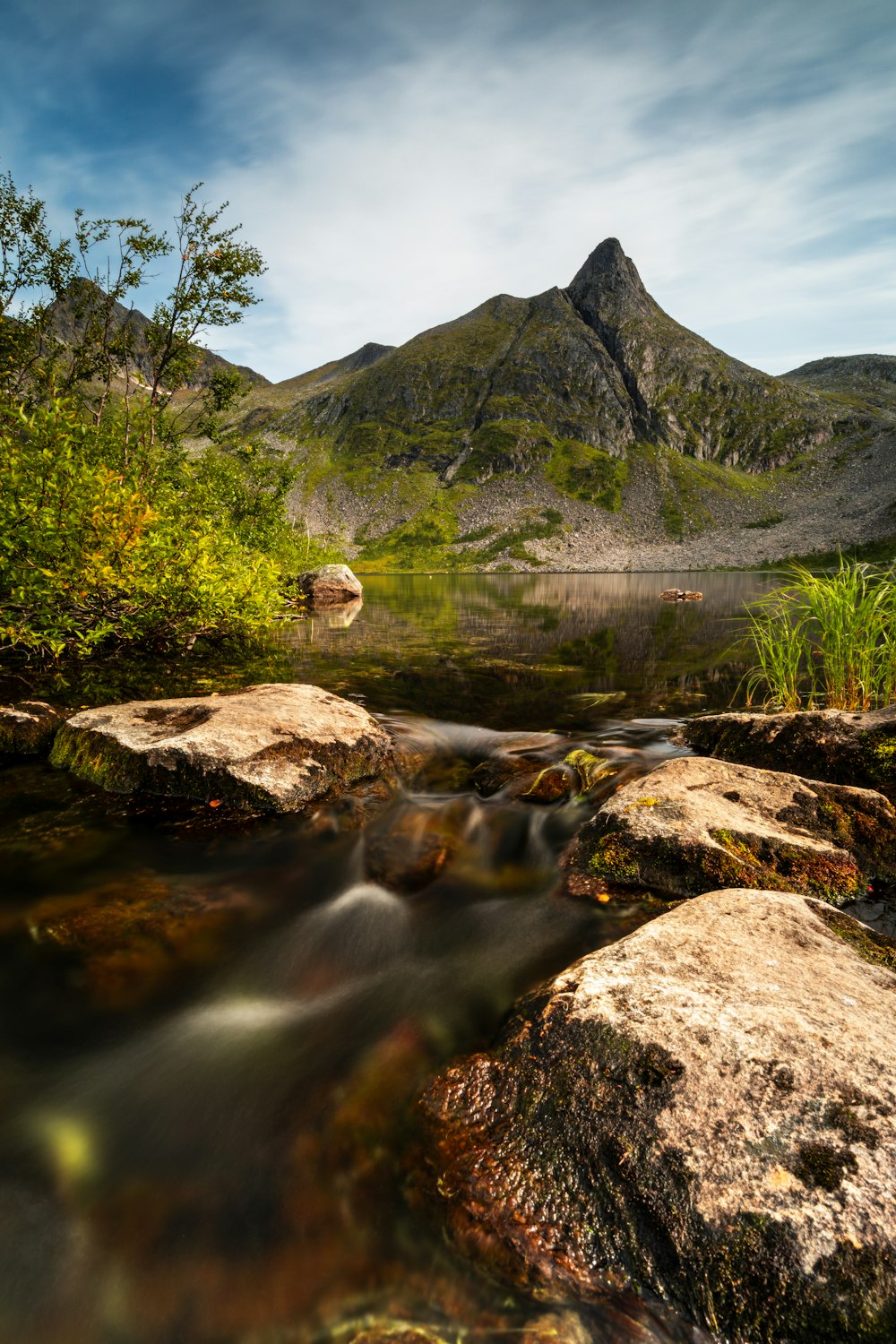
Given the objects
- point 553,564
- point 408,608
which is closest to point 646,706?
point 408,608

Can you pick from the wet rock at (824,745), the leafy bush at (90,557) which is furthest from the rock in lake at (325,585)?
the wet rock at (824,745)

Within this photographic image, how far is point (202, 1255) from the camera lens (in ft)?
9.86

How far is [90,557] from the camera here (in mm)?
9875

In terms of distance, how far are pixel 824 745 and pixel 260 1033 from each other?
26.7 feet

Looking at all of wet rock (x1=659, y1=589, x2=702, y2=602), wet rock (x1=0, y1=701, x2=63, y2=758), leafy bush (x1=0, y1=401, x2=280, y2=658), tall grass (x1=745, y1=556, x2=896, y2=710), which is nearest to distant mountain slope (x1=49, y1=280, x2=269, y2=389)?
leafy bush (x1=0, y1=401, x2=280, y2=658)

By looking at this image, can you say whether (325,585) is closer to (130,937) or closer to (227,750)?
(227,750)

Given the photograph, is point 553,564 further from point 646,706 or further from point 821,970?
point 821,970

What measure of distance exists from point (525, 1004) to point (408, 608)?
43.1m

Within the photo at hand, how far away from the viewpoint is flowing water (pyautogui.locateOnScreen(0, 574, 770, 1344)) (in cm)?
281

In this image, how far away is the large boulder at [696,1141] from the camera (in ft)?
7.84

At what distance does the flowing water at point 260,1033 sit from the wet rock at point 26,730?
613 millimetres

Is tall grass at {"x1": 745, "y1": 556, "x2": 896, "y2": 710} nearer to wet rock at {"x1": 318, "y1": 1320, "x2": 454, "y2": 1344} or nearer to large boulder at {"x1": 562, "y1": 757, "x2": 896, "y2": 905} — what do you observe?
large boulder at {"x1": 562, "y1": 757, "x2": 896, "y2": 905}

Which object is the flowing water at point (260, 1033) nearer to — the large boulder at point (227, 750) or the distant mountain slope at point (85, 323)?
the large boulder at point (227, 750)

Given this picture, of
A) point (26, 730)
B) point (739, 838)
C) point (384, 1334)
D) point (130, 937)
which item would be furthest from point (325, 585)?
point (384, 1334)
